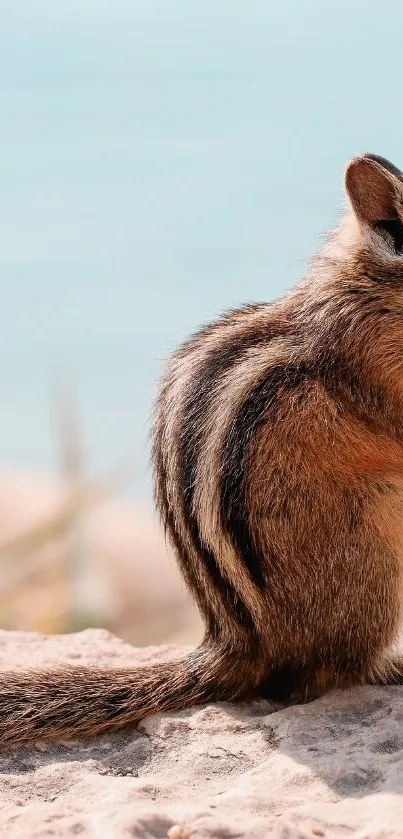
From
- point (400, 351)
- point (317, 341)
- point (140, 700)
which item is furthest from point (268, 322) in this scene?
point (140, 700)

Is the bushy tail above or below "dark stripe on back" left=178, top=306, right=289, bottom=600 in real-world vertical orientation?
below

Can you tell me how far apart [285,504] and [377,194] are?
58.3 inches

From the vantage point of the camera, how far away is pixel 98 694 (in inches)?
198

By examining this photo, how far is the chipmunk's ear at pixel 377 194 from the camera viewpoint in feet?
16.9

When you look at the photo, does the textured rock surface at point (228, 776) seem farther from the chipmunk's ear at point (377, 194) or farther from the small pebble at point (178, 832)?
the chipmunk's ear at point (377, 194)

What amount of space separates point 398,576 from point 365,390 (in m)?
0.84

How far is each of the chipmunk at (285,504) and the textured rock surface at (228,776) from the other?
0.15 metres

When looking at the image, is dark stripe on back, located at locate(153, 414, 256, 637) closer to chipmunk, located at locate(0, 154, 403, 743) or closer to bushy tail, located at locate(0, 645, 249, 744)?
chipmunk, located at locate(0, 154, 403, 743)

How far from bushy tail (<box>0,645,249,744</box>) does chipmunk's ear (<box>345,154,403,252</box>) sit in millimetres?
2087

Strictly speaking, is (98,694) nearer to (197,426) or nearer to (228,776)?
(228,776)

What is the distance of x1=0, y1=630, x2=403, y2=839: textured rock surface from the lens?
12.2ft

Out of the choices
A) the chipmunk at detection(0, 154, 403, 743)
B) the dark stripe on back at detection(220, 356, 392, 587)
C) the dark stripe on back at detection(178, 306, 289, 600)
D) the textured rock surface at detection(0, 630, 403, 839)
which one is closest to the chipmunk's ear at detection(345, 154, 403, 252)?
the chipmunk at detection(0, 154, 403, 743)

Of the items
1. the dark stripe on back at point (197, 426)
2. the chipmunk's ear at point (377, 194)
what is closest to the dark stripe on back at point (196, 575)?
the dark stripe on back at point (197, 426)

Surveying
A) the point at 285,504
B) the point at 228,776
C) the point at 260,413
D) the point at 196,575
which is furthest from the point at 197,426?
the point at 228,776
